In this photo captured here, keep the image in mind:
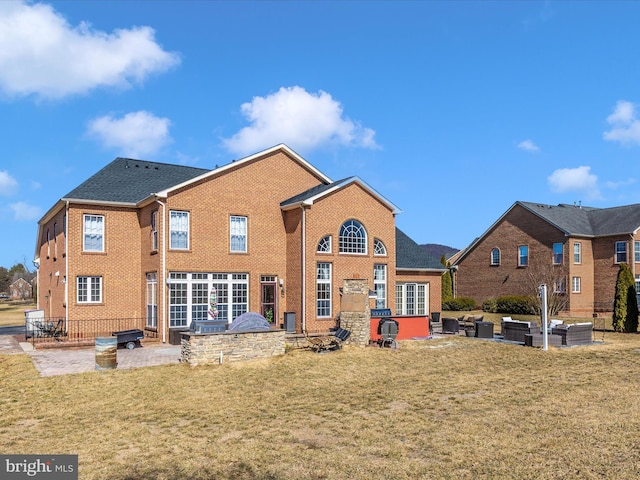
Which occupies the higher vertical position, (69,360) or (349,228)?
(349,228)

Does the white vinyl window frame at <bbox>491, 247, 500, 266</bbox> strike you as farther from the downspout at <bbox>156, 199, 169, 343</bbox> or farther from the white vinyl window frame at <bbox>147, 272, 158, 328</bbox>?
the downspout at <bbox>156, 199, 169, 343</bbox>

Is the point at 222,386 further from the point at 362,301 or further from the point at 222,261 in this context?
the point at 222,261

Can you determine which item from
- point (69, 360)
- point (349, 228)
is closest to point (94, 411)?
point (69, 360)

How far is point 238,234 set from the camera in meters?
24.4

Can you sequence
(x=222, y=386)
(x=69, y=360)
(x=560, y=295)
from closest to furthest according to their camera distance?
(x=222, y=386) < (x=69, y=360) < (x=560, y=295)

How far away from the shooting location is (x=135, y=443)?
886 cm

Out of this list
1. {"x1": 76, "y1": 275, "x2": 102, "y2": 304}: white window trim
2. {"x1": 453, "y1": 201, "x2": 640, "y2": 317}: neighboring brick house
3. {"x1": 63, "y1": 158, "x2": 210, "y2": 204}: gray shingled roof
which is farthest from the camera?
{"x1": 453, "y1": 201, "x2": 640, "y2": 317}: neighboring brick house

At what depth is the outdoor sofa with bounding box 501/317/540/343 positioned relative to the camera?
73.7 ft

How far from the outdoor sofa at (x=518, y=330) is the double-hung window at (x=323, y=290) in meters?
8.16

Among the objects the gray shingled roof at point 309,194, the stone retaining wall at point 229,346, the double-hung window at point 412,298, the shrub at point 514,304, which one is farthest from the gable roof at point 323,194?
the shrub at point 514,304

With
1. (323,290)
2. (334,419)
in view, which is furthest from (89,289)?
(334,419)

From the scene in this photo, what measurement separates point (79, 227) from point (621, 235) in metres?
37.8

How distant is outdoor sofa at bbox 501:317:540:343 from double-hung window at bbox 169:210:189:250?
48.6 ft

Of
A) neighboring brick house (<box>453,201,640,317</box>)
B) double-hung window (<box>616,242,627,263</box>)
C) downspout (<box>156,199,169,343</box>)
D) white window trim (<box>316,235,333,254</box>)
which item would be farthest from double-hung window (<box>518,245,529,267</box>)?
downspout (<box>156,199,169,343</box>)
